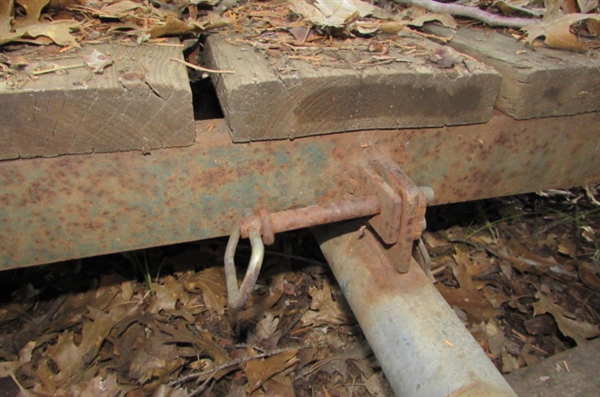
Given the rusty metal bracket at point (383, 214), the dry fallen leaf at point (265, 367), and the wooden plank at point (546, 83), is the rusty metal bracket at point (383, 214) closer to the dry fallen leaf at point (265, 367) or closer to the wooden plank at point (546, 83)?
the wooden plank at point (546, 83)

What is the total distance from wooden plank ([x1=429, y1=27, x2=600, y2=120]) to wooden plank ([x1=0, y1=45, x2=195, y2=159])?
917 millimetres

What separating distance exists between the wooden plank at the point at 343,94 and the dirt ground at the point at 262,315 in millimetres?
905

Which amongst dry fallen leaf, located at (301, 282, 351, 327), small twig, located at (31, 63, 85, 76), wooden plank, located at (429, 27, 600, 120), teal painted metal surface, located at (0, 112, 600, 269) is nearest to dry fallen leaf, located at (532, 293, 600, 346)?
dry fallen leaf, located at (301, 282, 351, 327)

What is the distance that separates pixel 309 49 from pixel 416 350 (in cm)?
87

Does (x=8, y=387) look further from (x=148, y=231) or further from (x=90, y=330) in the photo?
(x=148, y=231)

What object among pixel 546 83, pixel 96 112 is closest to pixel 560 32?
pixel 546 83

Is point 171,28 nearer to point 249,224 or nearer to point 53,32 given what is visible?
point 53,32

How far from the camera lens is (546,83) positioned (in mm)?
1332

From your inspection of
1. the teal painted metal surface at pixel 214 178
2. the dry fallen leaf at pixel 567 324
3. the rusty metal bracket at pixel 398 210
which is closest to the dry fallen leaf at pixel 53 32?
the teal painted metal surface at pixel 214 178

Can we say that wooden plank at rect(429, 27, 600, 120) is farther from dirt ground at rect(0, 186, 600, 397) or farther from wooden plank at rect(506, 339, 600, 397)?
wooden plank at rect(506, 339, 600, 397)

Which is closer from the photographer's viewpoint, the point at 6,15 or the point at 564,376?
the point at 6,15

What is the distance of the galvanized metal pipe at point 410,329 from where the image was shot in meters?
0.99

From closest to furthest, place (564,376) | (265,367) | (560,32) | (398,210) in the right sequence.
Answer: (398,210) < (560,32) < (564,376) < (265,367)

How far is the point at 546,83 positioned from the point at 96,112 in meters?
1.21
